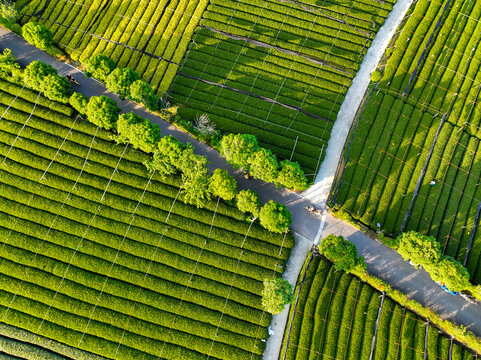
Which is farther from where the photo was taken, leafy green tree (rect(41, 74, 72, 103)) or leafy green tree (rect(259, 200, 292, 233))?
leafy green tree (rect(41, 74, 72, 103))

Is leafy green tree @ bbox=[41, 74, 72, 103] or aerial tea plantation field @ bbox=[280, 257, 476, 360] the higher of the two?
leafy green tree @ bbox=[41, 74, 72, 103]

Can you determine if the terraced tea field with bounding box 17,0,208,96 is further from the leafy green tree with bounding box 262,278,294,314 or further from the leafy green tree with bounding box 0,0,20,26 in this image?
the leafy green tree with bounding box 262,278,294,314

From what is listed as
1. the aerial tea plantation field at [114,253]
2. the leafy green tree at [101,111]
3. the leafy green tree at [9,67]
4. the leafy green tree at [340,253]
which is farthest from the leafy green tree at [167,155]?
the leafy green tree at [9,67]

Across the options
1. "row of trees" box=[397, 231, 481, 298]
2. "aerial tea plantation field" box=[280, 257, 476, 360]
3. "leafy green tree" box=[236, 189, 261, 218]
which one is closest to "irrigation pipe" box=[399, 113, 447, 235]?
"row of trees" box=[397, 231, 481, 298]

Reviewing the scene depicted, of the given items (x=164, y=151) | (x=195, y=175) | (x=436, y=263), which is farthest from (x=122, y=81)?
(x=436, y=263)

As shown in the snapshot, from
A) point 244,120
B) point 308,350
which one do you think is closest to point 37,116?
point 244,120

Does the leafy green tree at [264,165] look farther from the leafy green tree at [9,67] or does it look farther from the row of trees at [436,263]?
the leafy green tree at [9,67]
